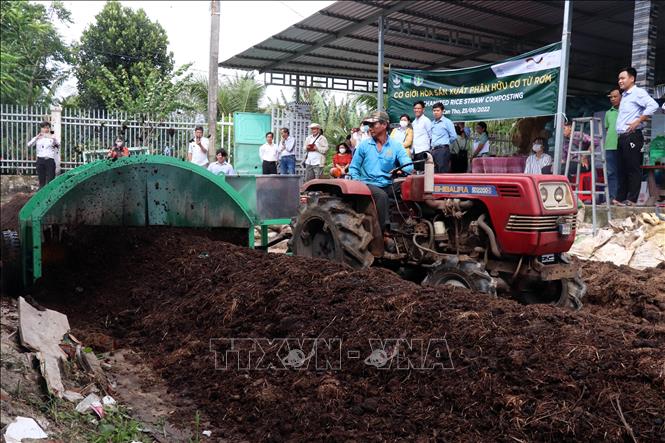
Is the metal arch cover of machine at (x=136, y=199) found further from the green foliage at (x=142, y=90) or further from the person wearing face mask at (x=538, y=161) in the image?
the green foliage at (x=142, y=90)

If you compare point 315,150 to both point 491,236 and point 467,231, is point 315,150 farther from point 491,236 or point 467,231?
point 491,236

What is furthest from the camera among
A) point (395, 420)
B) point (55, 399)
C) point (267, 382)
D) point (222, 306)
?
point (222, 306)

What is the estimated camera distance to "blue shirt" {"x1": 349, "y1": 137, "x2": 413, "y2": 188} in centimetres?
614

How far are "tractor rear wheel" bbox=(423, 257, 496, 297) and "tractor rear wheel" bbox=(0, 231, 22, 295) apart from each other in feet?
12.9

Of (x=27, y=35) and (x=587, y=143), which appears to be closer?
(x=587, y=143)

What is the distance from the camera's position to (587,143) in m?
11.7

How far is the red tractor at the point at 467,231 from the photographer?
5.18 metres

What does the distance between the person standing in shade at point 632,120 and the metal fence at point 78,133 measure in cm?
1000

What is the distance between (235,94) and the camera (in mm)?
24203

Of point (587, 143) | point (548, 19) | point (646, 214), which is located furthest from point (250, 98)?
point (646, 214)

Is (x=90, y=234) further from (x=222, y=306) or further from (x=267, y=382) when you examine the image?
(x=267, y=382)

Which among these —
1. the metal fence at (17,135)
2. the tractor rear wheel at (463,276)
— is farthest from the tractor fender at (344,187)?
the metal fence at (17,135)

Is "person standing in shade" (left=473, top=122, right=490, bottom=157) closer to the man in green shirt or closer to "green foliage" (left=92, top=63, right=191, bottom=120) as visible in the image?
the man in green shirt

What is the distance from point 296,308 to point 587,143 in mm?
9000
